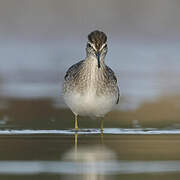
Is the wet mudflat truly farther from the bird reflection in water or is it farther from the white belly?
the white belly

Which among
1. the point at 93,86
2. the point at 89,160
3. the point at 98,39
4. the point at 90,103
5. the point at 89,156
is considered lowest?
the point at 89,160

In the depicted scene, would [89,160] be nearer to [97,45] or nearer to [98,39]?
[97,45]

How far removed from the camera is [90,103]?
1414 centimetres

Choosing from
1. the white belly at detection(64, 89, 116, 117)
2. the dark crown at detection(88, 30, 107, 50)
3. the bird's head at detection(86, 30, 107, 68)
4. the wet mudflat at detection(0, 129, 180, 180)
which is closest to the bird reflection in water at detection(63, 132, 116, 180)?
the wet mudflat at detection(0, 129, 180, 180)

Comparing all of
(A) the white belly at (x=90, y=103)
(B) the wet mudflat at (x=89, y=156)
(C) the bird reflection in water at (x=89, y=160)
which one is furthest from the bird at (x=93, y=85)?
(C) the bird reflection in water at (x=89, y=160)

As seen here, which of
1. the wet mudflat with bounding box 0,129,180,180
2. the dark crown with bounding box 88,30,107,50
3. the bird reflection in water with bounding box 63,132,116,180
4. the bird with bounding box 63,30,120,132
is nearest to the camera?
the bird reflection in water with bounding box 63,132,116,180

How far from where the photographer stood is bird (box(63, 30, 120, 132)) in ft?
46.2

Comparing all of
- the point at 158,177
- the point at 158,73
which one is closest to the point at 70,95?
the point at 158,177

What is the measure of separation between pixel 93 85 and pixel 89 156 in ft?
9.72

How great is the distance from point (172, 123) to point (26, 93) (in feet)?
18.0

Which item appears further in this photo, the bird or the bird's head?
the bird

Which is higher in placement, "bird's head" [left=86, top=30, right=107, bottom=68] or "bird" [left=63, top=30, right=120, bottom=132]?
"bird's head" [left=86, top=30, right=107, bottom=68]

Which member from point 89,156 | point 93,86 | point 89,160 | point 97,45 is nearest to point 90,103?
point 93,86

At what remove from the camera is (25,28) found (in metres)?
29.8
